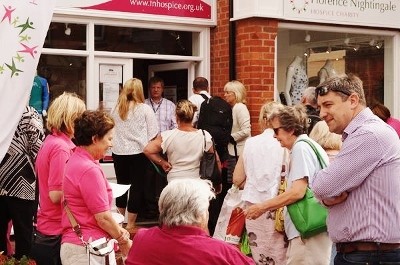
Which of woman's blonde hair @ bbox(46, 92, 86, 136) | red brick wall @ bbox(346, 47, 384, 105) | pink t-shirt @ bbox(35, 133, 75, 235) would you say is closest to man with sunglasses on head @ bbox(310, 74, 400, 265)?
pink t-shirt @ bbox(35, 133, 75, 235)

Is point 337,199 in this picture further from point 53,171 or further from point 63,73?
point 63,73

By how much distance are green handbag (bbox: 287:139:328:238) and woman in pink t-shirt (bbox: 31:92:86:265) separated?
176cm

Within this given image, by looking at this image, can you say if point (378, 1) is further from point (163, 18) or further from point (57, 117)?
point (57, 117)

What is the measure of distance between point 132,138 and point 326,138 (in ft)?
13.5

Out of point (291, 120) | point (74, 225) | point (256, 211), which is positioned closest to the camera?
point (74, 225)

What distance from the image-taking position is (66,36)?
11.7 m

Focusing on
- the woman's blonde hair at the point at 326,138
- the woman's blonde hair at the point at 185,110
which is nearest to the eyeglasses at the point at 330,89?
the woman's blonde hair at the point at 326,138

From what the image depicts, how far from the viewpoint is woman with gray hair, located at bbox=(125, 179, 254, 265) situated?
4441mm

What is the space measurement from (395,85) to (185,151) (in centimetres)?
534

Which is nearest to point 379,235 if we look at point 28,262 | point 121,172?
point 28,262

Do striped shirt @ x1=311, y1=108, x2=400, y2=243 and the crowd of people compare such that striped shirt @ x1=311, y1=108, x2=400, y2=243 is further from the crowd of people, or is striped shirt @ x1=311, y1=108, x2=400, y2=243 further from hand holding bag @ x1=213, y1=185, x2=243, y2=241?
hand holding bag @ x1=213, y1=185, x2=243, y2=241

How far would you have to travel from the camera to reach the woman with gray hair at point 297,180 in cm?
637

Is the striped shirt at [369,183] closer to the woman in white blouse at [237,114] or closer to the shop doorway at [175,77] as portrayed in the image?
the woman in white blouse at [237,114]

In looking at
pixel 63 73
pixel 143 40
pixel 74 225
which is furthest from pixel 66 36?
pixel 74 225
